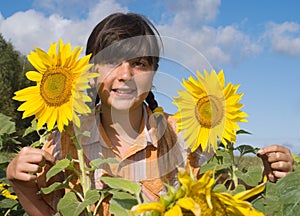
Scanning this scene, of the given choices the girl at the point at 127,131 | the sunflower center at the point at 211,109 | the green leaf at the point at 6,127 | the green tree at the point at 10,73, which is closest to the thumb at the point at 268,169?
the girl at the point at 127,131

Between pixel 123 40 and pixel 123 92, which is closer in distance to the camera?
pixel 123 92

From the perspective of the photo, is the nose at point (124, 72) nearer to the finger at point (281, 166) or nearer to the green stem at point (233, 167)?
the green stem at point (233, 167)

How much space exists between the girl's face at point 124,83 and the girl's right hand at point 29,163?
0.93ft

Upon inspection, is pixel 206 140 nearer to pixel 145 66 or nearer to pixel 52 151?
pixel 145 66

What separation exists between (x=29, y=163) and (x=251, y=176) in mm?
541

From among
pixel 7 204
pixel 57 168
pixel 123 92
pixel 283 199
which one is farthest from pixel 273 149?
pixel 7 204

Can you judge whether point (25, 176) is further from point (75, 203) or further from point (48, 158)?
point (75, 203)

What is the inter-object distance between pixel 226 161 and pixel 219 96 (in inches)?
7.5

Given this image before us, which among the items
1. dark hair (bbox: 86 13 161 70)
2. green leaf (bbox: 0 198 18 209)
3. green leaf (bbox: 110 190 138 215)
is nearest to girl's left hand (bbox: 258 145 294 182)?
dark hair (bbox: 86 13 161 70)

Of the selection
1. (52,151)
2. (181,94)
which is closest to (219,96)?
(181,94)

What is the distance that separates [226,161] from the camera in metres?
1.32

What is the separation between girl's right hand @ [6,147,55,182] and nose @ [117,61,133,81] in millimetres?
311

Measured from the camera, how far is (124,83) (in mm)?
1471

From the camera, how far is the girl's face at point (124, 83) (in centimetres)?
148
